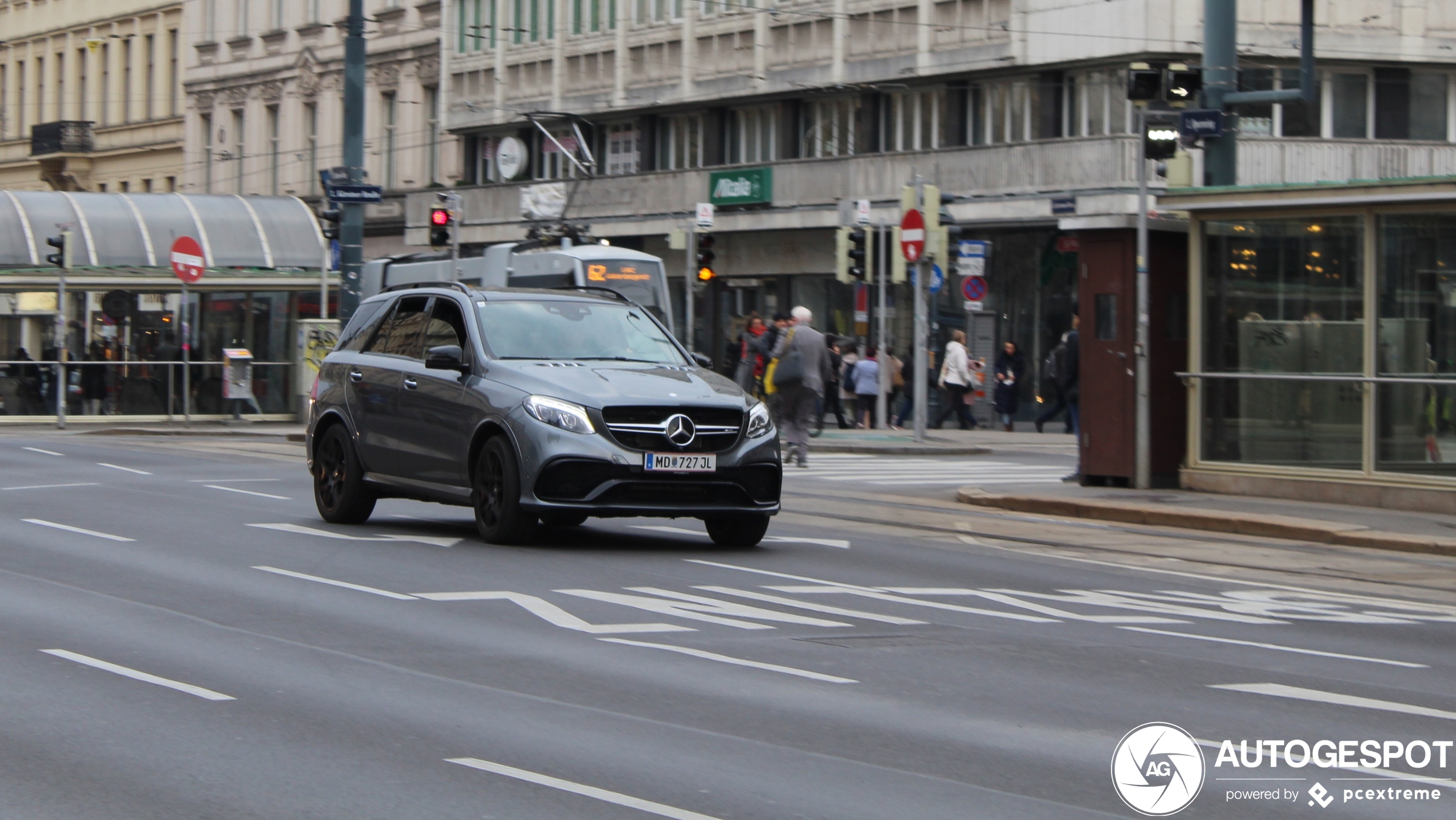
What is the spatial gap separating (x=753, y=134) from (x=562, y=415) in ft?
117

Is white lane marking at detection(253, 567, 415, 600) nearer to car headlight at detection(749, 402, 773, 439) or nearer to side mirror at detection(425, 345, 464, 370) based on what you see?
side mirror at detection(425, 345, 464, 370)

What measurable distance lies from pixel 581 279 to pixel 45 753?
28575 mm

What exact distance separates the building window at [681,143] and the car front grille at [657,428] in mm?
36585

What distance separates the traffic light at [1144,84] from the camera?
62.1 feet

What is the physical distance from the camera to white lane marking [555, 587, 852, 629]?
9.95 m

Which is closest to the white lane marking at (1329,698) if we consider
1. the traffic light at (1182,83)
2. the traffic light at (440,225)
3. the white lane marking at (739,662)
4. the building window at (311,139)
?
the white lane marking at (739,662)

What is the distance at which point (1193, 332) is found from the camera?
61.2 ft

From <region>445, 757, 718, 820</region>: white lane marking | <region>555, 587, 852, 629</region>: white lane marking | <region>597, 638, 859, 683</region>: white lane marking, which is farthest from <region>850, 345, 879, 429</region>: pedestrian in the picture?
<region>445, 757, 718, 820</region>: white lane marking

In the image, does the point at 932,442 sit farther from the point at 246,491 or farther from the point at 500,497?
the point at 500,497

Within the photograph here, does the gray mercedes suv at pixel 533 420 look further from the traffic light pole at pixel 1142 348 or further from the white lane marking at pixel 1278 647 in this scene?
the traffic light pole at pixel 1142 348

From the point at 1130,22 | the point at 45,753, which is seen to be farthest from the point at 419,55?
the point at 45,753

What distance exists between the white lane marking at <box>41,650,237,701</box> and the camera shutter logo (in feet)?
11.2

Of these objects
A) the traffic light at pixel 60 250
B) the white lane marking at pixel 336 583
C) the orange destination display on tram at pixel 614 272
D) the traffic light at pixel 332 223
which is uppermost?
the traffic light at pixel 332 223

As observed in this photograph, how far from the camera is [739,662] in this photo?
8641 mm
